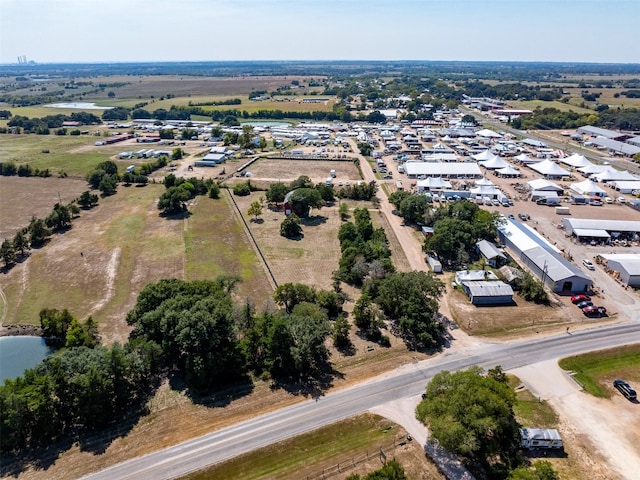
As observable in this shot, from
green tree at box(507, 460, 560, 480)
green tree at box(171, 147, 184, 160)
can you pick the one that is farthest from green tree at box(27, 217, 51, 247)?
green tree at box(507, 460, 560, 480)

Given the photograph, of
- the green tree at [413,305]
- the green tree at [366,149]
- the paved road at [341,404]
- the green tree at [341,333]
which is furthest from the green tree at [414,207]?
the green tree at [366,149]

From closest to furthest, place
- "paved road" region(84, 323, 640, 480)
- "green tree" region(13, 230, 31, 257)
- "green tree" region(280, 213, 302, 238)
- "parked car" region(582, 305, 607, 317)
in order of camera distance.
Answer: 1. "paved road" region(84, 323, 640, 480)
2. "parked car" region(582, 305, 607, 317)
3. "green tree" region(13, 230, 31, 257)
4. "green tree" region(280, 213, 302, 238)

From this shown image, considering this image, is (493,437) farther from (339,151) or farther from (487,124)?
(487,124)

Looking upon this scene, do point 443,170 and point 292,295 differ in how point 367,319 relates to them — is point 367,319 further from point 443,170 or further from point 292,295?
point 443,170

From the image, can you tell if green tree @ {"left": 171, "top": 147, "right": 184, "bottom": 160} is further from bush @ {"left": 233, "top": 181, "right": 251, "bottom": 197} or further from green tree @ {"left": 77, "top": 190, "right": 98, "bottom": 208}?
bush @ {"left": 233, "top": 181, "right": 251, "bottom": 197}

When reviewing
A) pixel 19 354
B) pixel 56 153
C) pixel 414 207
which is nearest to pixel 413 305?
pixel 414 207

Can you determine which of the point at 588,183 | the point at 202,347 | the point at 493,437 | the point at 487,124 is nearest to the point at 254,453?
the point at 202,347
